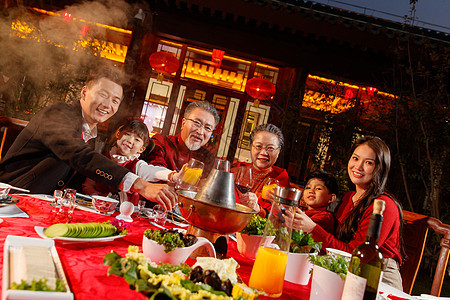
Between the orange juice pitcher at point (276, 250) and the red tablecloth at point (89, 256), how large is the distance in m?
0.09

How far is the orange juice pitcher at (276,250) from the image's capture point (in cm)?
110

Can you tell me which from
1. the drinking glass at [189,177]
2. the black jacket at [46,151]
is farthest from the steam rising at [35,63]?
the drinking glass at [189,177]

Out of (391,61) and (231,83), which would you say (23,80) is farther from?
(391,61)

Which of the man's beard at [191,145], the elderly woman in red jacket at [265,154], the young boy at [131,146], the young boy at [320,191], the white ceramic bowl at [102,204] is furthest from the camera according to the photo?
the man's beard at [191,145]

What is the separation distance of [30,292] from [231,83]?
7.56 meters

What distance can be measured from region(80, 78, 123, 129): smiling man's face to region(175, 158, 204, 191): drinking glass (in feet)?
4.33

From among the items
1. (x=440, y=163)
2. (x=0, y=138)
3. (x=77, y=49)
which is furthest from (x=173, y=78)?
(x=440, y=163)

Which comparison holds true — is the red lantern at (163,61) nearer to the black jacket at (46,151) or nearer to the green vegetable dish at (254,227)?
the black jacket at (46,151)

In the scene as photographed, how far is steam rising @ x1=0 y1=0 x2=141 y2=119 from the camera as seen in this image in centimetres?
594

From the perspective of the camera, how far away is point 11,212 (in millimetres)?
1302

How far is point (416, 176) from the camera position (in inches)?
236

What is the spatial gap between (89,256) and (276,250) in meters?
0.62

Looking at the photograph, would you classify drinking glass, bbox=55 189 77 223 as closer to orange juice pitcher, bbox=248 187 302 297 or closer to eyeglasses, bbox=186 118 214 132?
orange juice pitcher, bbox=248 187 302 297

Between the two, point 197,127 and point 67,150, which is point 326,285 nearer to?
point 67,150
